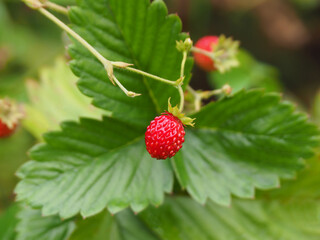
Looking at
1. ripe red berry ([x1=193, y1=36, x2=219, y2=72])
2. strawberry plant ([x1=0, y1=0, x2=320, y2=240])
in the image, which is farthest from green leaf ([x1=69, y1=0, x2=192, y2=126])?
ripe red berry ([x1=193, y1=36, x2=219, y2=72])

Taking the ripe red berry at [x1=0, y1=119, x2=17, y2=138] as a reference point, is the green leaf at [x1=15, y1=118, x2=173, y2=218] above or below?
below

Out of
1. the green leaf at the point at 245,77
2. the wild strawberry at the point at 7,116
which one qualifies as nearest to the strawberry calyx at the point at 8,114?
the wild strawberry at the point at 7,116

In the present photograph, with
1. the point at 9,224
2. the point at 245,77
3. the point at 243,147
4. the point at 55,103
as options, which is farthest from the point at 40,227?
the point at 245,77

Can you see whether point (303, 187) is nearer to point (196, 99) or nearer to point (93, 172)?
point (196, 99)

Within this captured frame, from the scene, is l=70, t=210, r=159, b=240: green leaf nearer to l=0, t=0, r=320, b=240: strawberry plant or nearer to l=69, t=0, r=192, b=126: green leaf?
l=0, t=0, r=320, b=240: strawberry plant

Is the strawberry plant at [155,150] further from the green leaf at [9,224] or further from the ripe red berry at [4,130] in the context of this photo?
the ripe red berry at [4,130]

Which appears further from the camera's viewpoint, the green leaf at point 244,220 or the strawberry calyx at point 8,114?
the green leaf at point 244,220
